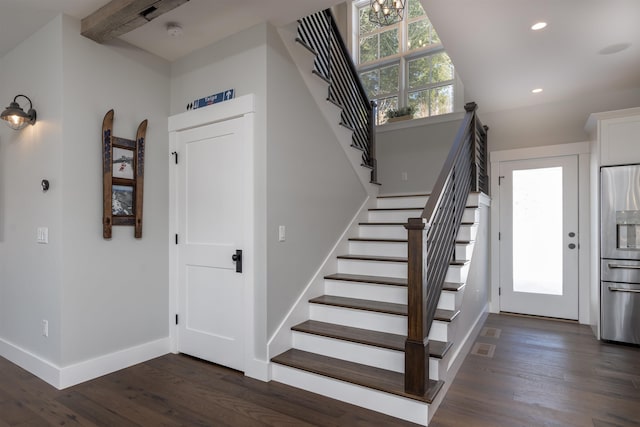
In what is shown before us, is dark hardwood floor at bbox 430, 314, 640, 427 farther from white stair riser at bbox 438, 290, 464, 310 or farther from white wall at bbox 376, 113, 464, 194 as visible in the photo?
white wall at bbox 376, 113, 464, 194

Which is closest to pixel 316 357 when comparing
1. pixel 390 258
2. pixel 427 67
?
pixel 390 258

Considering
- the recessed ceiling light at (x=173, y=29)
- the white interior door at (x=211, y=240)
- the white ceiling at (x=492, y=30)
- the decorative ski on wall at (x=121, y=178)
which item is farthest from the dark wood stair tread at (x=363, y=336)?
the recessed ceiling light at (x=173, y=29)

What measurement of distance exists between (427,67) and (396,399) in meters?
4.84

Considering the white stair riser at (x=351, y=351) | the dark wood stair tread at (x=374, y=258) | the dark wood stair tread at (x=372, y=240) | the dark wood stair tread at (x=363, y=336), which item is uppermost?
the dark wood stair tread at (x=372, y=240)

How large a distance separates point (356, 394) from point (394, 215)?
A: 2210 millimetres

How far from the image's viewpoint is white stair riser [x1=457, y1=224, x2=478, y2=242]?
349 centimetres

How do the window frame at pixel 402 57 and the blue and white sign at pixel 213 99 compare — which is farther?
the window frame at pixel 402 57

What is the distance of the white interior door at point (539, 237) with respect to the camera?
14.3 feet

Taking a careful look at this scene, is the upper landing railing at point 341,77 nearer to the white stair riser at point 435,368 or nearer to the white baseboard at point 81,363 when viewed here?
the white stair riser at point 435,368

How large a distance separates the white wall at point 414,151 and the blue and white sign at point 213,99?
10.3 feet

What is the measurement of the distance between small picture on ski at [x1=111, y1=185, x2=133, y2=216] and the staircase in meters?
1.71

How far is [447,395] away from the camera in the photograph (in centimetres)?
251

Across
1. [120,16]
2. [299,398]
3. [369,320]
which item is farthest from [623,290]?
[120,16]

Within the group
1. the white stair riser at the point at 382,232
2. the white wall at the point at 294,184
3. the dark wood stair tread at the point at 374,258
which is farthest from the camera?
the white stair riser at the point at 382,232
